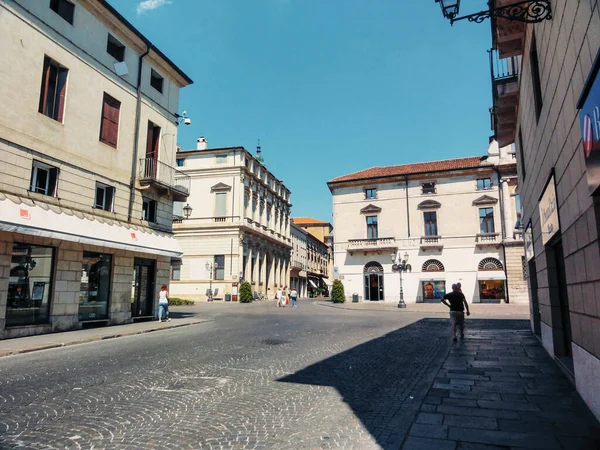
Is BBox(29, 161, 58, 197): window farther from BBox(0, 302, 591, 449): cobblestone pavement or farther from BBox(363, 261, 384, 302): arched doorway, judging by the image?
BBox(363, 261, 384, 302): arched doorway

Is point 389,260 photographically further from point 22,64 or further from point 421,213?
point 22,64

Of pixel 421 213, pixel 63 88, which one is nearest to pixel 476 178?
pixel 421 213

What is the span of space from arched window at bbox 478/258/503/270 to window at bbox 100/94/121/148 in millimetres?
31087

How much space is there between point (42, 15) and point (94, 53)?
2.33 metres

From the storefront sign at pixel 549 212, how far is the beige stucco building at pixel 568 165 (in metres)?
0.02

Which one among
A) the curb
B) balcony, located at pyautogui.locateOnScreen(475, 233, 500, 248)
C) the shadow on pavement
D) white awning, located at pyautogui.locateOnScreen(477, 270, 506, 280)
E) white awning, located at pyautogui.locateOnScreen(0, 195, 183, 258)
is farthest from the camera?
balcony, located at pyautogui.locateOnScreen(475, 233, 500, 248)

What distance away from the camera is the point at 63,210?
13164 millimetres

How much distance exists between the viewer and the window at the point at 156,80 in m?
19.0

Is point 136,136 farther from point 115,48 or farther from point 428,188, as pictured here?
point 428,188

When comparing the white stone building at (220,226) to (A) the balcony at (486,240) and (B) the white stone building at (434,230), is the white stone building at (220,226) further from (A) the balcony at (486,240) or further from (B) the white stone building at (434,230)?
(A) the balcony at (486,240)

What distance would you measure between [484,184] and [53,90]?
34.3 metres

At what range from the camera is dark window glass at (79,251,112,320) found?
572 inches

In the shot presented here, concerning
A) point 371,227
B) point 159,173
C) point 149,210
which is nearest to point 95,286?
point 149,210

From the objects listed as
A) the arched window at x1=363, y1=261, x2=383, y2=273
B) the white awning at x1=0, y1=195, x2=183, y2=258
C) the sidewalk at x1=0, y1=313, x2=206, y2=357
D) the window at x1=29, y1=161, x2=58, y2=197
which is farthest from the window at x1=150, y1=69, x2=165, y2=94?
the arched window at x1=363, y1=261, x2=383, y2=273
